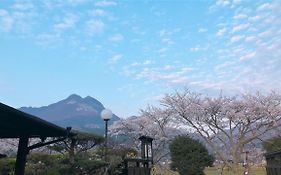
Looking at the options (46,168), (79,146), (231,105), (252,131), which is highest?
(231,105)

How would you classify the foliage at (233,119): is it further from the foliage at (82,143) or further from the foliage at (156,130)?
the foliage at (82,143)

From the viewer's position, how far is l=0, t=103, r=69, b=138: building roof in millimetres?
6105

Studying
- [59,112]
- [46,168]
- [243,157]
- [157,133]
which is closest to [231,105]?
[243,157]

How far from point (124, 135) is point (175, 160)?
13.9 meters

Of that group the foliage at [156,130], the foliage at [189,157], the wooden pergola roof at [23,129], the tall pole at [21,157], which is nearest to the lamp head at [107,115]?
the wooden pergola roof at [23,129]

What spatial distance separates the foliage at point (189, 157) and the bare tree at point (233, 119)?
3599 millimetres

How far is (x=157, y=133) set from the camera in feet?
109

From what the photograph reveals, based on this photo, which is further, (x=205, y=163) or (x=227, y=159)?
(x=227, y=159)

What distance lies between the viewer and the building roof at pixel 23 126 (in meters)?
6.11

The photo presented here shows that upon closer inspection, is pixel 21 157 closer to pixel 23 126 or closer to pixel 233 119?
pixel 23 126

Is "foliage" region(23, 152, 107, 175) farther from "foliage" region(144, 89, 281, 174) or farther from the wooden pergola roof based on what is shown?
"foliage" region(144, 89, 281, 174)

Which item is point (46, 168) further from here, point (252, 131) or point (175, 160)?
point (252, 131)

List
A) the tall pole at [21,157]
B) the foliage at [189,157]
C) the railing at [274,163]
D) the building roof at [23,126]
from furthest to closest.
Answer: the foliage at [189,157] < the railing at [274,163] < the tall pole at [21,157] < the building roof at [23,126]

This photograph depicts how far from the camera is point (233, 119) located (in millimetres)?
26062
